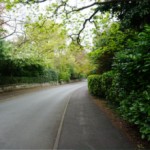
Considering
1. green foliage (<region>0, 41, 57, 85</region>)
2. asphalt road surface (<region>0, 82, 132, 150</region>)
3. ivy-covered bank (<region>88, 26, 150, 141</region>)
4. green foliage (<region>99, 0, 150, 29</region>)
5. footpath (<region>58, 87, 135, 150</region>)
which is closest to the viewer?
ivy-covered bank (<region>88, 26, 150, 141</region>)

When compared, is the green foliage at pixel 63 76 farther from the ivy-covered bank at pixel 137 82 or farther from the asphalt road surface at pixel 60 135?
the ivy-covered bank at pixel 137 82

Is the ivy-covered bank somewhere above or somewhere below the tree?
below

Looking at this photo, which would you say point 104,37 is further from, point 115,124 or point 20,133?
point 20,133

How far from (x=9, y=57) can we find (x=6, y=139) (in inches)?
829

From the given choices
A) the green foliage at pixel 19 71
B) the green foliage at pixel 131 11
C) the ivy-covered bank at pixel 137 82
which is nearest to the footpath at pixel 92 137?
the ivy-covered bank at pixel 137 82

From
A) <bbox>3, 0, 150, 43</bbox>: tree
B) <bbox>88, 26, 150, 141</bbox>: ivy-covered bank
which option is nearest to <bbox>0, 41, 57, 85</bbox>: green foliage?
<bbox>3, 0, 150, 43</bbox>: tree

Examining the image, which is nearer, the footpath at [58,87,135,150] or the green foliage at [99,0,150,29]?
the footpath at [58,87,135,150]

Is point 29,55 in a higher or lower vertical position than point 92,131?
higher

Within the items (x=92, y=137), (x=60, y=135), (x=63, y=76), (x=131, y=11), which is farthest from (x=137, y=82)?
(x=63, y=76)

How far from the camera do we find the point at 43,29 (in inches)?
601

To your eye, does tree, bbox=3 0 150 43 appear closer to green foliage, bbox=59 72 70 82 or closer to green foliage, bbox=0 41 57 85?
green foliage, bbox=0 41 57 85

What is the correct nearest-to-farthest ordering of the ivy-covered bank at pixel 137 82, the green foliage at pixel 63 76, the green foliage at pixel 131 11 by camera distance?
the ivy-covered bank at pixel 137 82
the green foliage at pixel 131 11
the green foliage at pixel 63 76

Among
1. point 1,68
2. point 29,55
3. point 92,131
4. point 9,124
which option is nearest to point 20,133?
point 9,124

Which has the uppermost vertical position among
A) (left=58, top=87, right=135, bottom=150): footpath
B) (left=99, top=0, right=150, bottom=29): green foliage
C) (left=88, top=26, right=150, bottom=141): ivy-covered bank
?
(left=99, top=0, right=150, bottom=29): green foliage
